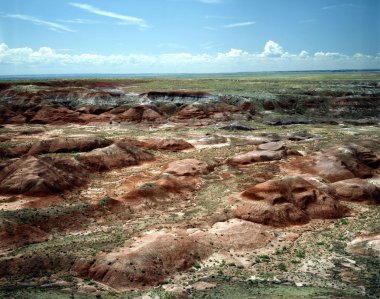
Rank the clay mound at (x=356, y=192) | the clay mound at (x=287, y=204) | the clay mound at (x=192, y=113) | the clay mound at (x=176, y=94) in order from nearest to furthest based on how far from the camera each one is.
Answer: the clay mound at (x=287, y=204) < the clay mound at (x=356, y=192) < the clay mound at (x=192, y=113) < the clay mound at (x=176, y=94)

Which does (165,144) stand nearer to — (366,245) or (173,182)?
(173,182)

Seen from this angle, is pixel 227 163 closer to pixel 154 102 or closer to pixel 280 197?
pixel 280 197

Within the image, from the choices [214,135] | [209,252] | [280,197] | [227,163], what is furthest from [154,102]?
[209,252]

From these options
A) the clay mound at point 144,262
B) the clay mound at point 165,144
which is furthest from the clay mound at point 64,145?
the clay mound at point 144,262

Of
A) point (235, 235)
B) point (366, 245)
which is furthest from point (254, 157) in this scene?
point (366, 245)

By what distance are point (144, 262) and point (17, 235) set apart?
11.1 meters

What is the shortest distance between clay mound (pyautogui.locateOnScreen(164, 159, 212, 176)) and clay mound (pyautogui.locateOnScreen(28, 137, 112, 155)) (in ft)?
50.2

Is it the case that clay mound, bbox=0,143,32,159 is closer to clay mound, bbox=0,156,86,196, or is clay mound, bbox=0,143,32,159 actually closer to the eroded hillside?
the eroded hillside

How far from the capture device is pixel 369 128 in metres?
76.2

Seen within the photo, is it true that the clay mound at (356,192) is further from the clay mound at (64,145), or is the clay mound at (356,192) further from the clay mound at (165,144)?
the clay mound at (64,145)

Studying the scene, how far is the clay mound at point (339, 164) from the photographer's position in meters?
44.1

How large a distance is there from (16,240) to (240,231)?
17.6 meters

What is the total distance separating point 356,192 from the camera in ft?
124

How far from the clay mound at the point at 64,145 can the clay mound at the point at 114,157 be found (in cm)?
498
